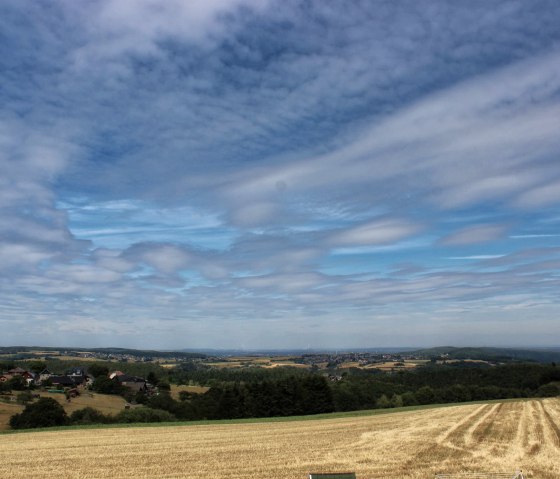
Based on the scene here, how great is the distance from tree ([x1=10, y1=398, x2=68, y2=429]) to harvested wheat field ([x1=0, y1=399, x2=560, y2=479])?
20.8m

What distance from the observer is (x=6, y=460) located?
27.5m

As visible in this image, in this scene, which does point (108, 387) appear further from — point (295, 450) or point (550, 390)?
point (295, 450)

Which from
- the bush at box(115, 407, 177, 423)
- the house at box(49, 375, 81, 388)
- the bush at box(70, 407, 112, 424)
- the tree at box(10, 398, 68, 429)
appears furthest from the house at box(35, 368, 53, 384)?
the bush at box(115, 407, 177, 423)

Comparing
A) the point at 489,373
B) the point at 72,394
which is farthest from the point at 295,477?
the point at 489,373

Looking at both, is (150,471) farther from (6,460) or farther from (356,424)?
(356,424)

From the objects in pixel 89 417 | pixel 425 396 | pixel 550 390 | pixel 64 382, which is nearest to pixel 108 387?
pixel 64 382

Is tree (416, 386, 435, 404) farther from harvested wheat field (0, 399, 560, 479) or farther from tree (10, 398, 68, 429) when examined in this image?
tree (10, 398, 68, 429)

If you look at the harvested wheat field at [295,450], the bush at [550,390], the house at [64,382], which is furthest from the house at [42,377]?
the bush at [550,390]

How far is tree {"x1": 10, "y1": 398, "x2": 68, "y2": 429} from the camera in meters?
60.4

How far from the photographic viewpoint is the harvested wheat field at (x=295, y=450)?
2264 cm

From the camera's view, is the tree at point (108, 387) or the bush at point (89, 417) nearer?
the bush at point (89, 417)

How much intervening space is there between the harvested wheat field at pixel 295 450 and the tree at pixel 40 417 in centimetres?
2081

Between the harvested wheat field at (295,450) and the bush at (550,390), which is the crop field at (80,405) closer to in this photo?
the harvested wheat field at (295,450)

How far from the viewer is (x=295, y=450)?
28.7m
